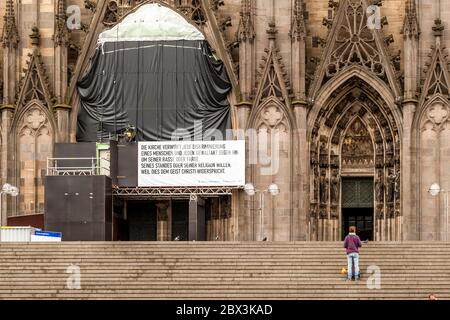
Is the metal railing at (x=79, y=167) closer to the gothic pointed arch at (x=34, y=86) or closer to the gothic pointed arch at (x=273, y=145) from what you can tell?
the gothic pointed arch at (x=34, y=86)

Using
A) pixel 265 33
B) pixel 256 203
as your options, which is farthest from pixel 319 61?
pixel 256 203

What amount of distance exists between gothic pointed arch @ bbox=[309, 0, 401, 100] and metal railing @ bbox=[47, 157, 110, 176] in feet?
26.4

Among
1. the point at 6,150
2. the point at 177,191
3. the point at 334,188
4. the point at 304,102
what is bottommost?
the point at 177,191

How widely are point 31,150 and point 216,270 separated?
44.5 feet

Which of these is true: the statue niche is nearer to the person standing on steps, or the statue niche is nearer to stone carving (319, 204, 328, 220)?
stone carving (319, 204, 328, 220)

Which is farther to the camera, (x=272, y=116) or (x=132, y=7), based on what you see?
(x=132, y=7)

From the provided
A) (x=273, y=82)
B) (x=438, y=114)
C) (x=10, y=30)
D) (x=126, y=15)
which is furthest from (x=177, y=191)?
(x=438, y=114)

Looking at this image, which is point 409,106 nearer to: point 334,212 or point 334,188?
point 334,188

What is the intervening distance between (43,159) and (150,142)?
13.5 ft

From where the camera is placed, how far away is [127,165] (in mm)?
50438

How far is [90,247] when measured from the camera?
42.4 meters
